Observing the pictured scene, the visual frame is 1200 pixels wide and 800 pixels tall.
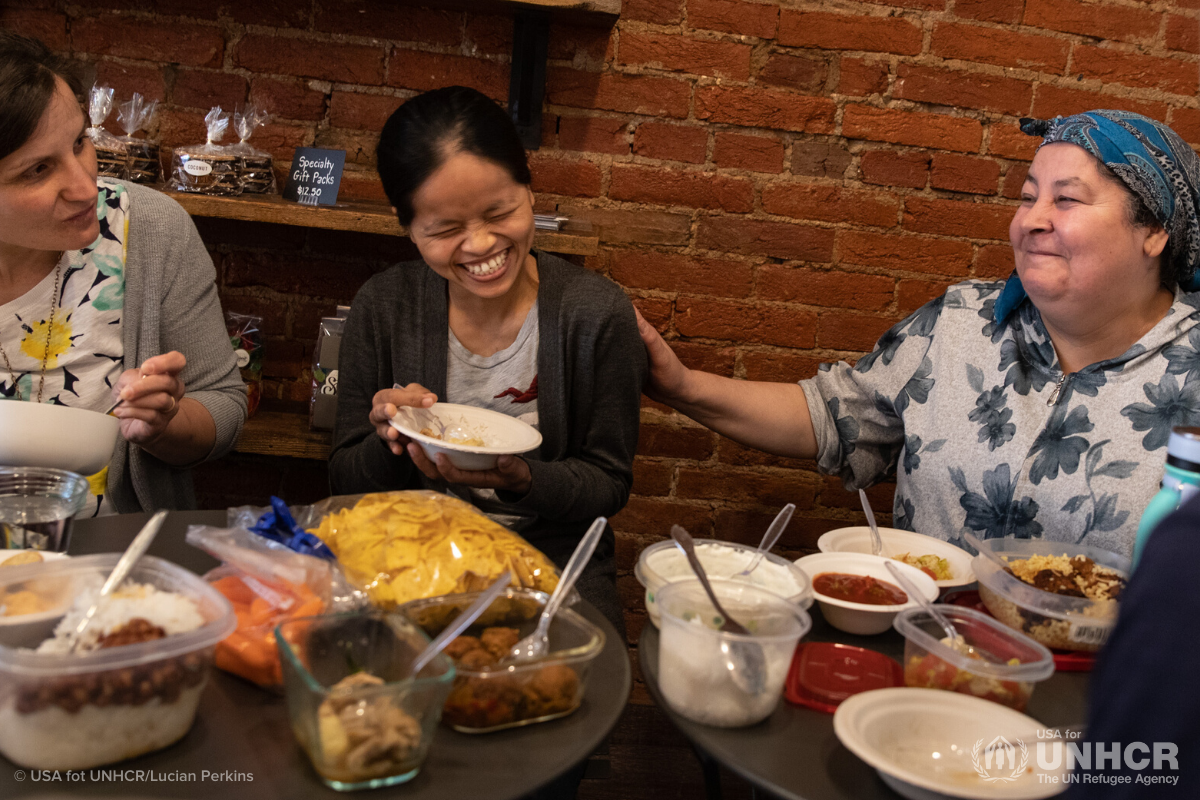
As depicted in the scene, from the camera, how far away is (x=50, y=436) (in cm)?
118

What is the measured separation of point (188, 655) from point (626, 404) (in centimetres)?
113

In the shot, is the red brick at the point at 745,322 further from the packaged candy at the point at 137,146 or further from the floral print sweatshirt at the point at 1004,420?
the packaged candy at the point at 137,146

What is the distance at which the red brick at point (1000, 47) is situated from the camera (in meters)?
2.29

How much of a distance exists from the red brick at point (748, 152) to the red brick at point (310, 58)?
0.86m

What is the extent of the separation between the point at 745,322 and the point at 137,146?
5.01ft

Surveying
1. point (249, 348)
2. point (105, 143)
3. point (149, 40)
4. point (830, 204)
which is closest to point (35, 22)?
point (149, 40)

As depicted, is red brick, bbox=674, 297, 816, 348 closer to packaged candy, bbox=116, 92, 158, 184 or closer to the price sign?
the price sign

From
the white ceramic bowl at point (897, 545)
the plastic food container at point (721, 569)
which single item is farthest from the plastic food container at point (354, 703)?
the white ceramic bowl at point (897, 545)

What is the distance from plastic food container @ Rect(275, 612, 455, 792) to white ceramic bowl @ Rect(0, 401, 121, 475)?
561 millimetres

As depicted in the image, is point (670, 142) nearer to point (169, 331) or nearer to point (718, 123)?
point (718, 123)

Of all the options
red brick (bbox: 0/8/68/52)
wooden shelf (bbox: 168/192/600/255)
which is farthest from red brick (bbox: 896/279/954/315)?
red brick (bbox: 0/8/68/52)

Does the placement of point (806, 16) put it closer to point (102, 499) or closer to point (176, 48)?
point (176, 48)

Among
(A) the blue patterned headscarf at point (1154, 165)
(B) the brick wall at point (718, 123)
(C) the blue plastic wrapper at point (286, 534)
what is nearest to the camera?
(C) the blue plastic wrapper at point (286, 534)

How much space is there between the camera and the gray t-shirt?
70.6 inches
